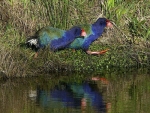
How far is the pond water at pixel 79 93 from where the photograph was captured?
1256 cm

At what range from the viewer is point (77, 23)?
17875 mm

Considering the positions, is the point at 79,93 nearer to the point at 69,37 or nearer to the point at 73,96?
the point at 73,96

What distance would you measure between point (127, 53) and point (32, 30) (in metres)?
2.38

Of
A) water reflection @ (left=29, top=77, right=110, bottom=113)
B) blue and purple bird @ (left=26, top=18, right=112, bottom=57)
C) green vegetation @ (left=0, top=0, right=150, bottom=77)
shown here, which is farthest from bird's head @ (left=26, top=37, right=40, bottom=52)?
water reflection @ (left=29, top=77, right=110, bottom=113)

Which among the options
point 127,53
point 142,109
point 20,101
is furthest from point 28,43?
point 142,109

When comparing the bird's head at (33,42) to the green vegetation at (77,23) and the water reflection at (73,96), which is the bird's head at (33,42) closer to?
the green vegetation at (77,23)

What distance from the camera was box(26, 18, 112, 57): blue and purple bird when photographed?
53.8 ft

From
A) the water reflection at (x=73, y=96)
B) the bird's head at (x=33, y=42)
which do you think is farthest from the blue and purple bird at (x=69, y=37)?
the water reflection at (x=73, y=96)

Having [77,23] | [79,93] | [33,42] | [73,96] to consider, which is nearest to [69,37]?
[33,42]

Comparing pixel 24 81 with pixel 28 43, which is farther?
pixel 28 43

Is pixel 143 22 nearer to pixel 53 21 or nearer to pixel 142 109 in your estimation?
pixel 53 21

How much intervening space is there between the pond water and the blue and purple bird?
1.08m

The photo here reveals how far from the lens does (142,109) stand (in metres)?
12.4

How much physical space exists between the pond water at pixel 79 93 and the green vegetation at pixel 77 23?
0.48 metres
